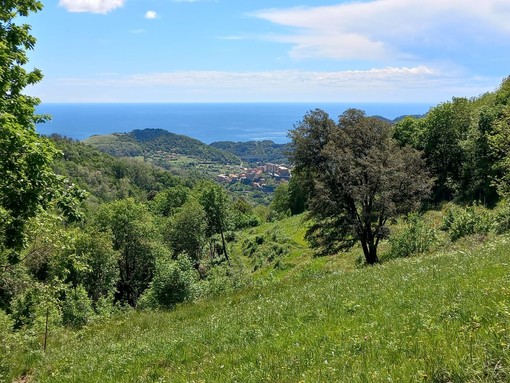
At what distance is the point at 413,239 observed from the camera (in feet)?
87.9

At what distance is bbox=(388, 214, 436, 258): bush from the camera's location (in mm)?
26422

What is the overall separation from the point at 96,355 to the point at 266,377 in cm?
869

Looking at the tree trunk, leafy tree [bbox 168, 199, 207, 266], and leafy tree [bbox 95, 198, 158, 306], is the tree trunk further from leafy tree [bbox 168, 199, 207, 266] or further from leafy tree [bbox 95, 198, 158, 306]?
leafy tree [bbox 168, 199, 207, 266]

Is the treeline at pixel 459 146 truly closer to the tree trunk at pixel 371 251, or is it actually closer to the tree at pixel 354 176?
→ the tree at pixel 354 176

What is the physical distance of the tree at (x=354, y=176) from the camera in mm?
27266

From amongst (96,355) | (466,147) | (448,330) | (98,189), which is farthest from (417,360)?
(98,189)

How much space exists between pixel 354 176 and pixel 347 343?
21.3m

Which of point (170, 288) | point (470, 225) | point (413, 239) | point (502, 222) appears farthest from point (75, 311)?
point (502, 222)

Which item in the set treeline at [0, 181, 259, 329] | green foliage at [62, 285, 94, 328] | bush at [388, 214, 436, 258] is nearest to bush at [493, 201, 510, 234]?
bush at [388, 214, 436, 258]

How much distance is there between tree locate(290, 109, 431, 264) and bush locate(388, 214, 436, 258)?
1.28m

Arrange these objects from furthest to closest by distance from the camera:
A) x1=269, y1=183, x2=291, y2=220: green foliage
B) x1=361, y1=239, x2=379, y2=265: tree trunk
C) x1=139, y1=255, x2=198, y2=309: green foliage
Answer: x1=269, y1=183, x2=291, y2=220: green foliage → x1=361, y1=239, x2=379, y2=265: tree trunk → x1=139, y1=255, x2=198, y2=309: green foliage

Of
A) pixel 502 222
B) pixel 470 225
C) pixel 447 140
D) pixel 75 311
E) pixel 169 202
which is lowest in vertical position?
pixel 169 202

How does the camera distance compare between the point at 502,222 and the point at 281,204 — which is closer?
the point at 502,222

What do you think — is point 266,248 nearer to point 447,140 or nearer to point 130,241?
point 130,241
